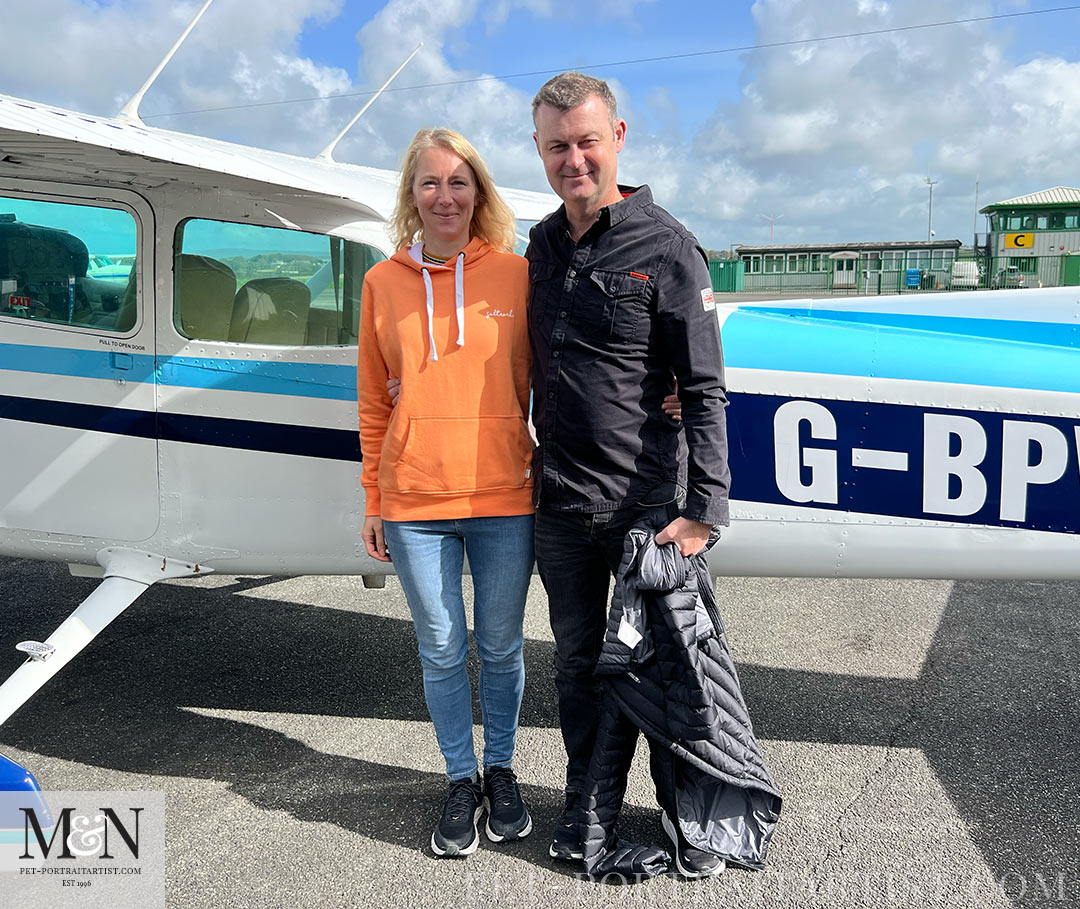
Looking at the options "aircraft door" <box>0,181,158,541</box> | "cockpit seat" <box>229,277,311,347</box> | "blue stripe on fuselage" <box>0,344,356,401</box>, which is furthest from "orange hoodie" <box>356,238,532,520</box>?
"aircraft door" <box>0,181,158,541</box>

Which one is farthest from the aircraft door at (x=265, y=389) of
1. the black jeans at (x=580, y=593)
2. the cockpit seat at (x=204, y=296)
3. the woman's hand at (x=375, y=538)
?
the black jeans at (x=580, y=593)

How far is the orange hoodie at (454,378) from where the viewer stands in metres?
2.34

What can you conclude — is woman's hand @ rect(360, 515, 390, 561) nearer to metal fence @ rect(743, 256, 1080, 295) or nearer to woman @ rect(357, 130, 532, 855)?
woman @ rect(357, 130, 532, 855)

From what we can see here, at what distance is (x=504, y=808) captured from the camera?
8.74ft

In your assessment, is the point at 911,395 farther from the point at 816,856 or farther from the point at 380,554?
the point at 380,554

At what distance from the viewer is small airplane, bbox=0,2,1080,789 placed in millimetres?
2746

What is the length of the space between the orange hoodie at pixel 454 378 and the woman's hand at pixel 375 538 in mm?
137

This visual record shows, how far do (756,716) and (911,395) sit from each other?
4.48 ft

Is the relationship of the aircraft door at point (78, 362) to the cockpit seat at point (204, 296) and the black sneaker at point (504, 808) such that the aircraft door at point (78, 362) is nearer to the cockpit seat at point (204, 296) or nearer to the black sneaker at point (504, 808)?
the cockpit seat at point (204, 296)

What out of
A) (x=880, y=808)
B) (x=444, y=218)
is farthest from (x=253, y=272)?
(x=880, y=808)

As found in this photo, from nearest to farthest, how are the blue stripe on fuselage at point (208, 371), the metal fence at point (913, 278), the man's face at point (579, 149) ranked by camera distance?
the man's face at point (579, 149) < the blue stripe on fuselage at point (208, 371) < the metal fence at point (913, 278)

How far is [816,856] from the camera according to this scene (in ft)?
8.43

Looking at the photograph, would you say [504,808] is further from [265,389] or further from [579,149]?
[579,149]

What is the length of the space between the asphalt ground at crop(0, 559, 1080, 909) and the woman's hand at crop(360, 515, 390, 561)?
84 centimetres
